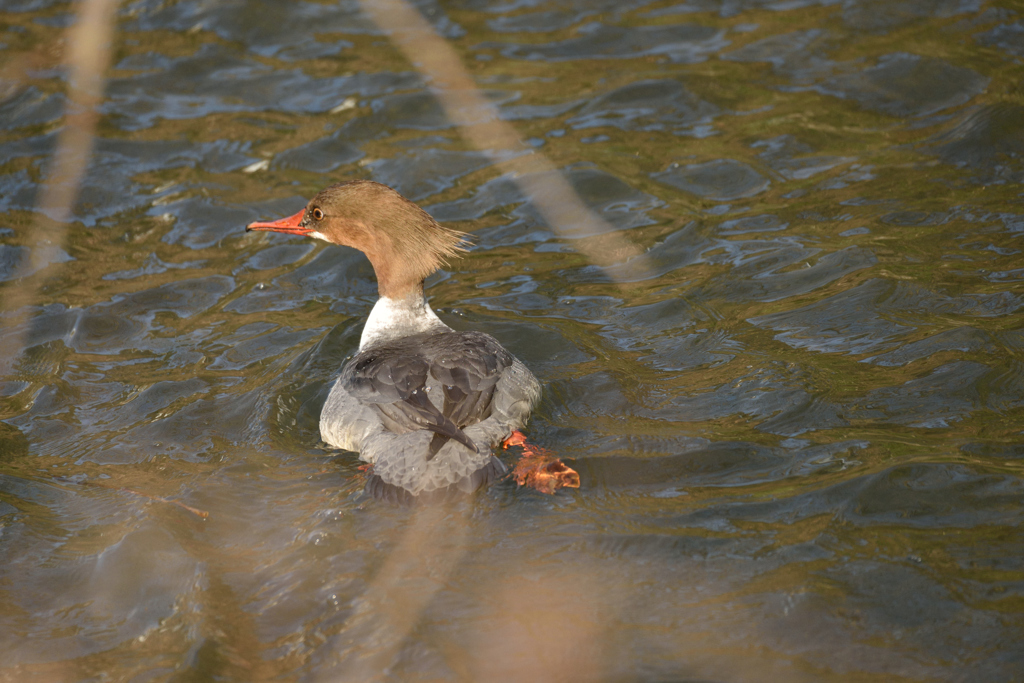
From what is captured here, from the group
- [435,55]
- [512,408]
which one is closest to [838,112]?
[435,55]

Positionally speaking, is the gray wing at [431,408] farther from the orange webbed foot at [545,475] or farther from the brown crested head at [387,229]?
the brown crested head at [387,229]

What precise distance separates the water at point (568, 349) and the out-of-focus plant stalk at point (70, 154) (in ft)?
0.36

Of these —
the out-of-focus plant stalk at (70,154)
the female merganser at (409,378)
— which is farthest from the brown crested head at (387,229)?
the out-of-focus plant stalk at (70,154)

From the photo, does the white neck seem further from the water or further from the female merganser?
the water

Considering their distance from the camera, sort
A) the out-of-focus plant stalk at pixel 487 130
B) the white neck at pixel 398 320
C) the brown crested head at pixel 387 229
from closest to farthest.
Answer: the brown crested head at pixel 387 229
the white neck at pixel 398 320
the out-of-focus plant stalk at pixel 487 130

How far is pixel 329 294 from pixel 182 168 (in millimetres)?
2185

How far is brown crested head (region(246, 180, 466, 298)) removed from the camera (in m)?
5.56

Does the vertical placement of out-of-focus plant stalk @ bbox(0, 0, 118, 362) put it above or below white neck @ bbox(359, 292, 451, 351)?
above

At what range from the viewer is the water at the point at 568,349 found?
358 centimetres

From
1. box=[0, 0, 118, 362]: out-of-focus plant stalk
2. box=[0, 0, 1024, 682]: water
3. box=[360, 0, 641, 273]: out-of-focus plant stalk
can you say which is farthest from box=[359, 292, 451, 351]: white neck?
box=[0, 0, 118, 362]: out-of-focus plant stalk

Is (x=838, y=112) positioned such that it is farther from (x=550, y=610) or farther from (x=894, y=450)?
(x=550, y=610)

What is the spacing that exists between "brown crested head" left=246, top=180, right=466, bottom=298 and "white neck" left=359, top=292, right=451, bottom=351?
0.06 m

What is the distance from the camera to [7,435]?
523 centimetres

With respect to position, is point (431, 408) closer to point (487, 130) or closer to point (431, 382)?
point (431, 382)
